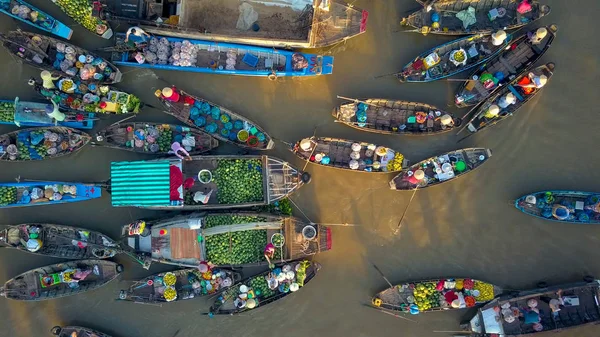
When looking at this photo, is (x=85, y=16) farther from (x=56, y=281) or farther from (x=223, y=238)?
(x=56, y=281)

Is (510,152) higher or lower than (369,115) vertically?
lower

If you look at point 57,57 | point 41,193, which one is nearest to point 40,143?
point 41,193

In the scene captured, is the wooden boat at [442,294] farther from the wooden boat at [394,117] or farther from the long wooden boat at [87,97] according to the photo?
the long wooden boat at [87,97]

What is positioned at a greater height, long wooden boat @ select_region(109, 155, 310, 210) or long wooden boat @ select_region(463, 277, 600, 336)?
long wooden boat @ select_region(109, 155, 310, 210)

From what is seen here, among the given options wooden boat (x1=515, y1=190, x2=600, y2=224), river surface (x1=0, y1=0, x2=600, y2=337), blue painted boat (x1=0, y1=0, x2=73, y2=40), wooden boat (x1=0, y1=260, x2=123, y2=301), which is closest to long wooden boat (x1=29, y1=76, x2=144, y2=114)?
river surface (x1=0, y1=0, x2=600, y2=337)

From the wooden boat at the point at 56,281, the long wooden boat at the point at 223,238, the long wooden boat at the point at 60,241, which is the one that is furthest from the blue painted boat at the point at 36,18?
the wooden boat at the point at 56,281

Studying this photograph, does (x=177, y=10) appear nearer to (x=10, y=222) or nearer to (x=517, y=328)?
(x=10, y=222)

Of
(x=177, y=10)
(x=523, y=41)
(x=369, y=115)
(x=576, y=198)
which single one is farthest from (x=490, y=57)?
(x=177, y=10)

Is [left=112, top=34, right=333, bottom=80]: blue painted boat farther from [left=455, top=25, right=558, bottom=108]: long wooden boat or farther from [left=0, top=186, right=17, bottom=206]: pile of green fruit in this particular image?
[left=0, top=186, right=17, bottom=206]: pile of green fruit
